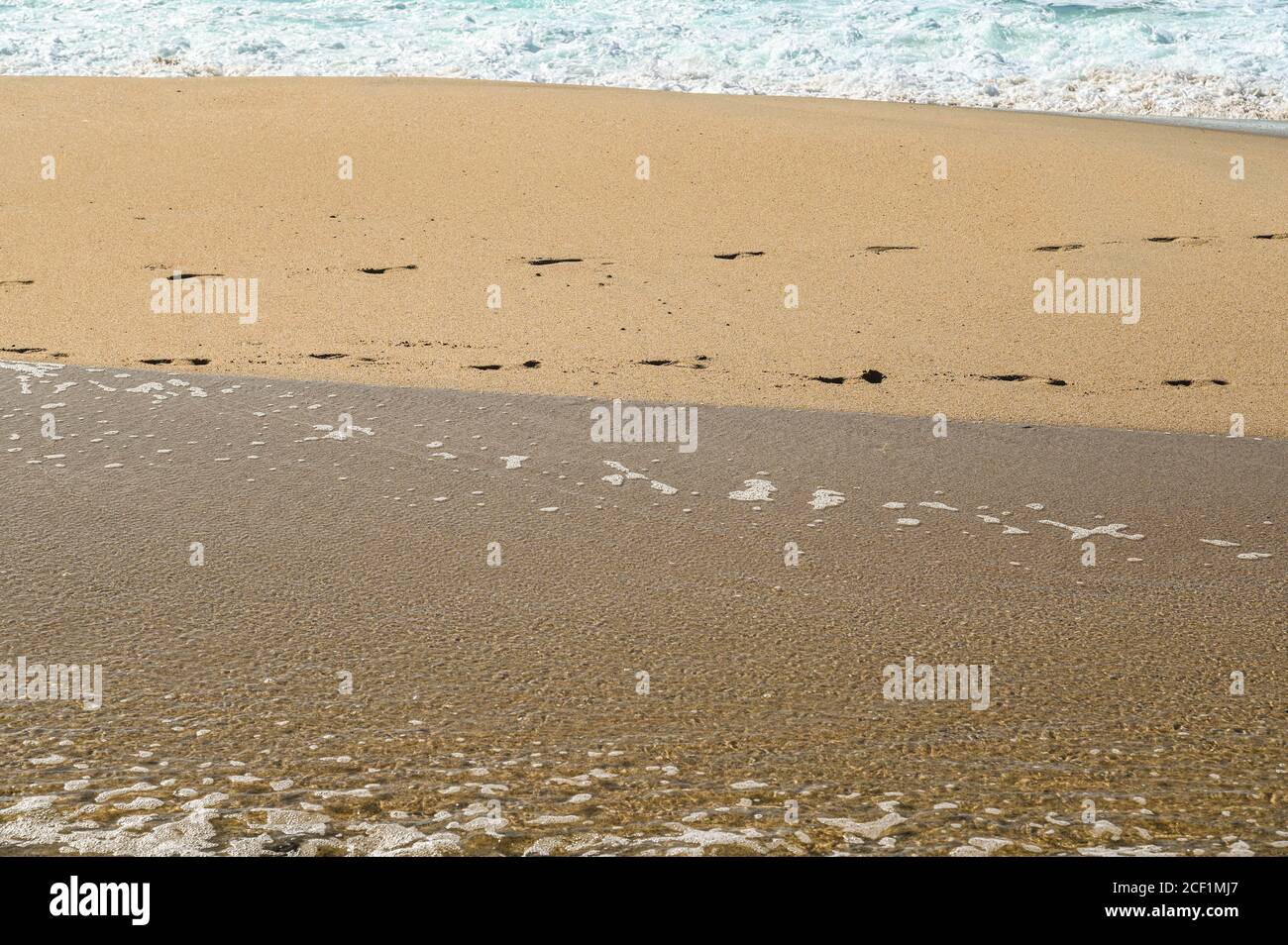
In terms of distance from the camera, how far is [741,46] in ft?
42.5

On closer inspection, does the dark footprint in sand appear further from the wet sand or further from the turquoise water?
the turquoise water

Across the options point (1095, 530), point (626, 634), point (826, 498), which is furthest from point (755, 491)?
point (626, 634)

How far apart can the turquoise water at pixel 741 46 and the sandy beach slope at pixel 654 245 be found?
3.42 meters

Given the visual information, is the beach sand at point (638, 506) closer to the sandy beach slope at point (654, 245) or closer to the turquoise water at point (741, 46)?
the sandy beach slope at point (654, 245)

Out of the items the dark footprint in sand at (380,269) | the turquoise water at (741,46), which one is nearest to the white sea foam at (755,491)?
the dark footprint in sand at (380,269)

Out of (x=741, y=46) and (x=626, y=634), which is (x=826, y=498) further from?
(x=741, y=46)

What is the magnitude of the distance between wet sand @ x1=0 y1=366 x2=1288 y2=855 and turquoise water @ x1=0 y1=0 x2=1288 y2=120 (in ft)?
29.5

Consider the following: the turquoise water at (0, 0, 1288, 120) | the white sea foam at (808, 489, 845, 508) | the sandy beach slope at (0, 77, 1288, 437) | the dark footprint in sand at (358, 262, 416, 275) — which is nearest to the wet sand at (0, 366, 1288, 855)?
the white sea foam at (808, 489, 845, 508)

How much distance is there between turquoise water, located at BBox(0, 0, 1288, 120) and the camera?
1179 centimetres

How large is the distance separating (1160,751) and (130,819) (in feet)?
5.02

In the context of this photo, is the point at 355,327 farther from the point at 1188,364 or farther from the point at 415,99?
the point at 415,99

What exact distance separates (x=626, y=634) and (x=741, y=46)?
11.7m

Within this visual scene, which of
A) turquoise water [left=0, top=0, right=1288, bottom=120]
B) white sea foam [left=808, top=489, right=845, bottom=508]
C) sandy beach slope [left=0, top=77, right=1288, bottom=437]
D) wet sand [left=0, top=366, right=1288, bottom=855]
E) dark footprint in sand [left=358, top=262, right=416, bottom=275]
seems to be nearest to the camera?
wet sand [left=0, top=366, right=1288, bottom=855]

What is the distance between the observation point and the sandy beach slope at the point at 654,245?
4.41 meters
